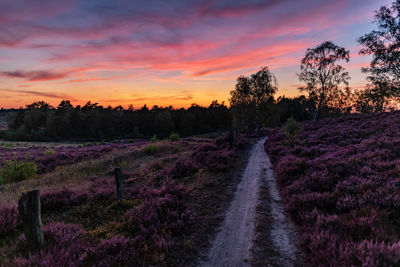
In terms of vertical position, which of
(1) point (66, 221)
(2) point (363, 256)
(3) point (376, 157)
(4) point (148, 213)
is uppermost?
(3) point (376, 157)

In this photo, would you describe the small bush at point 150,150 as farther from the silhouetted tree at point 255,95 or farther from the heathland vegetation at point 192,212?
the silhouetted tree at point 255,95

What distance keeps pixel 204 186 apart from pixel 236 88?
4171cm

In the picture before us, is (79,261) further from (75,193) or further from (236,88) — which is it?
(236,88)

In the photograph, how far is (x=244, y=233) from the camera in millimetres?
6312

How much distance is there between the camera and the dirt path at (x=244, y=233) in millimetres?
5098

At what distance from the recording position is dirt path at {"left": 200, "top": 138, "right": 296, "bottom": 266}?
5098mm

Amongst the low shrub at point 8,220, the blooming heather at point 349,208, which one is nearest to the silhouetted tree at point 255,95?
the blooming heather at point 349,208

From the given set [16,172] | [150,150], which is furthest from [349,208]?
[150,150]

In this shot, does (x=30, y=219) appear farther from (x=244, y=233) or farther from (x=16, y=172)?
(x=16, y=172)

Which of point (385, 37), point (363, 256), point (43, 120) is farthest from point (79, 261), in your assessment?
point (43, 120)

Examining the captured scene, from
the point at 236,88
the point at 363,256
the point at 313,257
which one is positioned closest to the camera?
the point at 363,256

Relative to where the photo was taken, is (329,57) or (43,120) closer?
(329,57)

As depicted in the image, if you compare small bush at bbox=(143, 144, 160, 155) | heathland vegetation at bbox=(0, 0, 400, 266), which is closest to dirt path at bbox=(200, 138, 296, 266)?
heathland vegetation at bbox=(0, 0, 400, 266)

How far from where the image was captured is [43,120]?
9662cm
